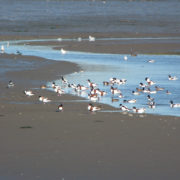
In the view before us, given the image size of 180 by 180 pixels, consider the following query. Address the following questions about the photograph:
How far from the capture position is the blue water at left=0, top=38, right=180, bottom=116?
67.9 ft

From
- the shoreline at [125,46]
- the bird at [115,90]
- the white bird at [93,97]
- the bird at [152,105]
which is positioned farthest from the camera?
the shoreline at [125,46]

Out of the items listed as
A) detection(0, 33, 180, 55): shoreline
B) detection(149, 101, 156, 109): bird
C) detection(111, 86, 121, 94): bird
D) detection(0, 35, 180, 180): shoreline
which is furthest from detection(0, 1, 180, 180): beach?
detection(0, 33, 180, 55): shoreline

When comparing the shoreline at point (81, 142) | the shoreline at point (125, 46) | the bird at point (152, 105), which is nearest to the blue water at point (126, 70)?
the bird at point (152, 105)

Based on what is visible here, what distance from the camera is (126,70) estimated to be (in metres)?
28.1

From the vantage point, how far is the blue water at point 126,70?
67.9 feet

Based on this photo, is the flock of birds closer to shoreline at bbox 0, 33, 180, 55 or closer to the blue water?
the blue water

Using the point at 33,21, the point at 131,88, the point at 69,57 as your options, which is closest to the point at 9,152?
the point at 131,88

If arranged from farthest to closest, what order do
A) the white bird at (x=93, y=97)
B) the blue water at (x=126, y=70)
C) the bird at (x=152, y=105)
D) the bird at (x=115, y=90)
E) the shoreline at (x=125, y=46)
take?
the shoreline at (x=125, y=46) → the bird at (x=115, y=90) → the blue water at (x=126, y=70) → the white bird at (x=93, y=97) → the bird at (x=152, y=105)

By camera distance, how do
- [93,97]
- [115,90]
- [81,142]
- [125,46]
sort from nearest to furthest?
[81,142] < [93,97] < [115,90] < [125,46]

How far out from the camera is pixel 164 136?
14094 millimetres

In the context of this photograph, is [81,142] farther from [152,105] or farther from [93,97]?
[93,97]

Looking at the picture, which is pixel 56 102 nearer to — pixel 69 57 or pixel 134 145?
pixel 134 145

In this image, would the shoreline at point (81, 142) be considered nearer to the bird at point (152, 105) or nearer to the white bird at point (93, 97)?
the white bird at point (93, 97)

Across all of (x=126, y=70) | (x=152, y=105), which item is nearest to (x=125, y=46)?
(x=126, y=70)
